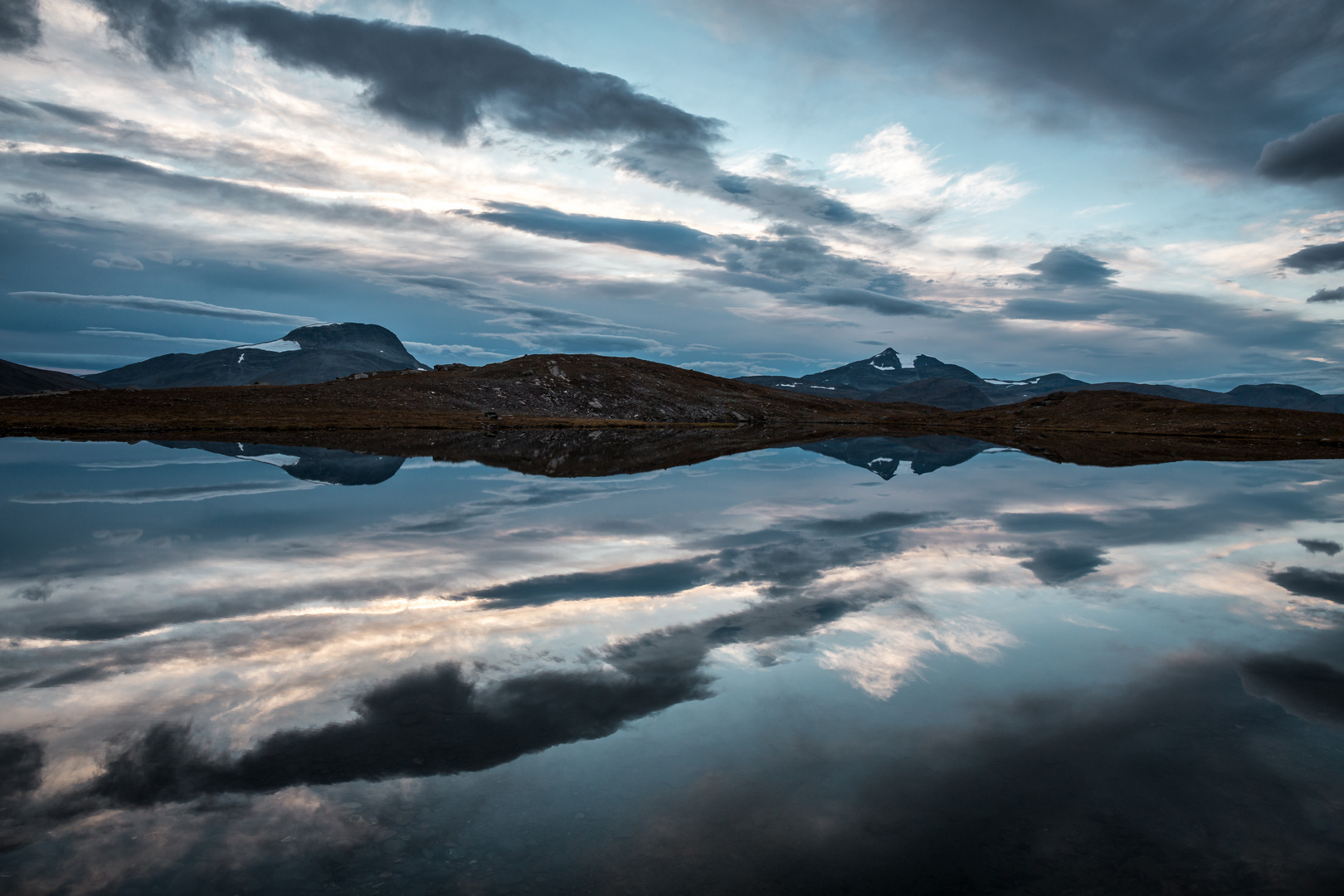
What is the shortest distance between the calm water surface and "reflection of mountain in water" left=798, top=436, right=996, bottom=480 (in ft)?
104

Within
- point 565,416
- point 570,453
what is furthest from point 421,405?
point 570,453

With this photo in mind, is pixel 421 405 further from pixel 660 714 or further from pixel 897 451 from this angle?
pixel 660 714

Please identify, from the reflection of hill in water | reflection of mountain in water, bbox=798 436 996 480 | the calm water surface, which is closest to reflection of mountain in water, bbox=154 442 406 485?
the reflection of hill in water

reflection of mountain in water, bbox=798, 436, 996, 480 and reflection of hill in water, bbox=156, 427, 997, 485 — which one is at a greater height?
reflection of mountain in water, bbox=798, 436, 996, 480

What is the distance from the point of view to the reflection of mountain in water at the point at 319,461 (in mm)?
39625

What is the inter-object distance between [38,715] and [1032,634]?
55.0 ft

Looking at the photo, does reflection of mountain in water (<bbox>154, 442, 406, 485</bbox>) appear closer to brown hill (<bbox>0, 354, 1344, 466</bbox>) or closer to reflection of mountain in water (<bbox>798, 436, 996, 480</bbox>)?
brown hill (<bbox>0, 354, 1344, 466</bbox>)

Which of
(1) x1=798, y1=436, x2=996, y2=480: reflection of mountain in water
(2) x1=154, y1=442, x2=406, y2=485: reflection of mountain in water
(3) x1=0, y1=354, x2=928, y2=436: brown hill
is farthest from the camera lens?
(3) x1=0, y1=354, x2=928, y2=436: brown hill

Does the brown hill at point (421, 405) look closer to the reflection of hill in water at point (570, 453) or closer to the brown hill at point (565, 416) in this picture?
the brown hill at point (565, 416)

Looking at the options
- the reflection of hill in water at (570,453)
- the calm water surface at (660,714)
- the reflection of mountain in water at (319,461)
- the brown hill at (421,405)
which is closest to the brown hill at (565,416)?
the brown hill at (421,405)

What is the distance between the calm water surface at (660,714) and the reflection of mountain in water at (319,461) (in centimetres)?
1634

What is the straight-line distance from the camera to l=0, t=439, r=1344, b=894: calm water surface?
6.84 metres

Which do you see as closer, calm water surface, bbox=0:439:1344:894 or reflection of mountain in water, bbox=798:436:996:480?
calm water surface, bbox=0:439:1344:894

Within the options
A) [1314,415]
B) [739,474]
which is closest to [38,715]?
[739,474]
